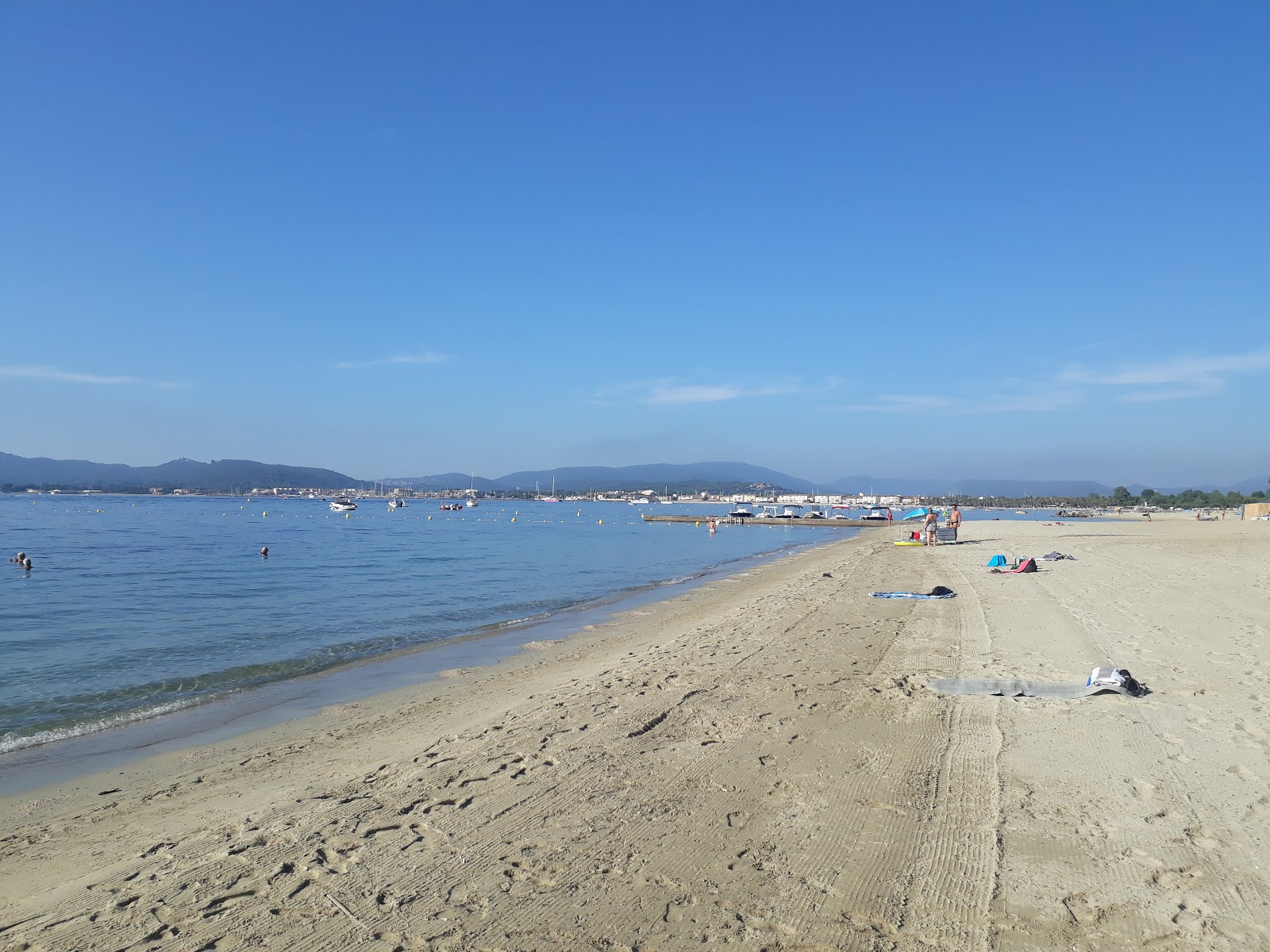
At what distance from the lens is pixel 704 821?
14.7 ft

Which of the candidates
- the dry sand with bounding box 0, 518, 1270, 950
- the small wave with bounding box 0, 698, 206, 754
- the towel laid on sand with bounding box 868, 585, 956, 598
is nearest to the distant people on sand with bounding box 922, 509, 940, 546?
the towel laid on sand with bounding box 868, 585, 956, 598

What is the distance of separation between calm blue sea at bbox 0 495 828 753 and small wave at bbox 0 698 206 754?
3 cm

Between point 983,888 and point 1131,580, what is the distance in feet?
51.4

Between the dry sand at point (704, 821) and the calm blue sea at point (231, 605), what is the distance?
3.15 metres

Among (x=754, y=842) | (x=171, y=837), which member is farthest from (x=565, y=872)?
(x=171, y=837)

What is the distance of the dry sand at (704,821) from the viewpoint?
3391 millimetres

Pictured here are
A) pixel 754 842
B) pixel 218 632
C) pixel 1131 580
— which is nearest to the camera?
pixel 754 842

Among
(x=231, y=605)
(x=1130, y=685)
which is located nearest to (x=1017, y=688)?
(x=1130, y=685)

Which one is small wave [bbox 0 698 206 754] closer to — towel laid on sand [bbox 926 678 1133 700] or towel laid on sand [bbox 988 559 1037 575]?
towel laid on sand [bbox 926 678 1133 700]

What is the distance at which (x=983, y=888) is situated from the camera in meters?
3.63

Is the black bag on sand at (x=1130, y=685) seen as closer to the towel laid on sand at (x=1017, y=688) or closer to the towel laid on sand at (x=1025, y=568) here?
the towel laid on sand at (x=1017, y=688)

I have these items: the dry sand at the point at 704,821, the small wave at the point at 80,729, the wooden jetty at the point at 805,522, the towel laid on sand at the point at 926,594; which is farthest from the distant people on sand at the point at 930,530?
the wooden jetty at the point at 805,522

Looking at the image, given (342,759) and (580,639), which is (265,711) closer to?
(342,759)

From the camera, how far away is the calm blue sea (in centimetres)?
966
